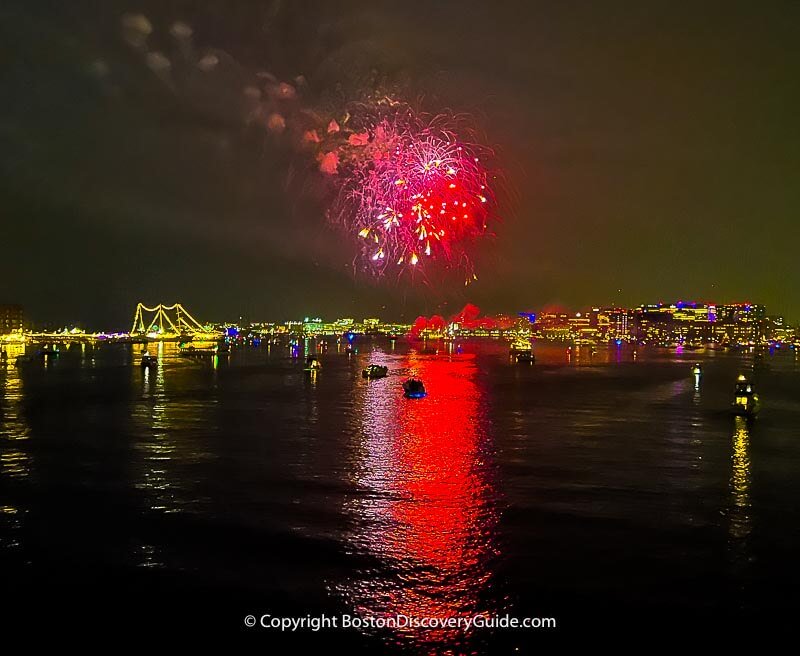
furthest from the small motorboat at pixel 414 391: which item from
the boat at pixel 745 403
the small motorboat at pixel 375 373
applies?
the boat at pixel 745 403

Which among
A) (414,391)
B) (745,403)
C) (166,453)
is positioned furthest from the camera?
(414,391)

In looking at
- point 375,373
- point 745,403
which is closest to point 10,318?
point 375,373

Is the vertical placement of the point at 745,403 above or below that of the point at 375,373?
below

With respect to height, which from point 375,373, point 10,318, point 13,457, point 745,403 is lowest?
point 13,457

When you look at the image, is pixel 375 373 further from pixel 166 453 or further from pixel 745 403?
pixel 166 453

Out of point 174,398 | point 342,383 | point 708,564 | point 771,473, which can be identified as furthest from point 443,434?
point 342,383

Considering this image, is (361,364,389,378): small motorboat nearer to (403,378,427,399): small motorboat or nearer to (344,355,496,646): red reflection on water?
(403,378,427,399): small motorboat
